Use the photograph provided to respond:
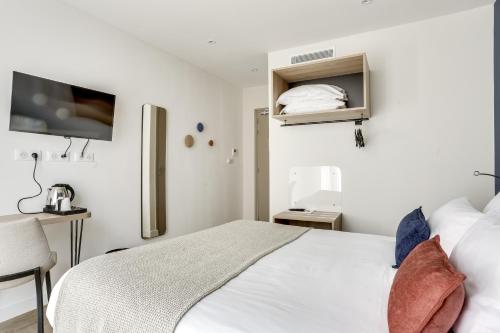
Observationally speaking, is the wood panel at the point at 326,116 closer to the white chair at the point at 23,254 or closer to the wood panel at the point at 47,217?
the wood panel at the point at 47,217

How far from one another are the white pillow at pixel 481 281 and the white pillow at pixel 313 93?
6.11 ft

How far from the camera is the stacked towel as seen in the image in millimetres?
2604

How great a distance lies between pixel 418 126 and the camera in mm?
2578

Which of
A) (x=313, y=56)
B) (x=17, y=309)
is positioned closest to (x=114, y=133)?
(x=17, y=309)

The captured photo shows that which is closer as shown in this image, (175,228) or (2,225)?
(2,225)

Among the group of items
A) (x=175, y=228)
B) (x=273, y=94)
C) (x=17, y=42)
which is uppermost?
(x=17, y=42)

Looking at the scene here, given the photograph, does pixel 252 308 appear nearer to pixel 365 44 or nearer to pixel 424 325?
pixel 424 325

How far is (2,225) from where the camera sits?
1.51m

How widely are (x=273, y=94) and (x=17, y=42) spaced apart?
2100 millimetres

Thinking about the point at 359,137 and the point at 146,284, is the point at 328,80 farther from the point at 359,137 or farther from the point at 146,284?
the point at 146,284

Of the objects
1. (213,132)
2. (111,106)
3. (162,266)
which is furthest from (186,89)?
(162,266)

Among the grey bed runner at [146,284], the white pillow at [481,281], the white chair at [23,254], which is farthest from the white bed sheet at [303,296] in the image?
the white chair at [23,254]

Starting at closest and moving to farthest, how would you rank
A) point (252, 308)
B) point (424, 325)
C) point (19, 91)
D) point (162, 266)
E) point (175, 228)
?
point (424, 325) < point (252, 308) < point (162, 266) < point (19, 91) < point (175, 228)

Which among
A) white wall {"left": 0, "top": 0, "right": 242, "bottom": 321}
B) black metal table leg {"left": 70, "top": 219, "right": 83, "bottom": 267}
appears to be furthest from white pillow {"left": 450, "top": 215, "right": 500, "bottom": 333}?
white wall {"left": 0, "top": 0, "right": 242, "bottom": 321}
